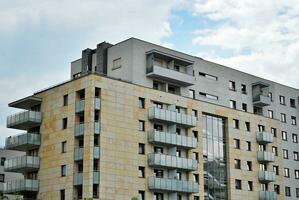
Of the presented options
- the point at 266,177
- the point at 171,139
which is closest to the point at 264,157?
the point at 266,177

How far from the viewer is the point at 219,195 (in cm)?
7688

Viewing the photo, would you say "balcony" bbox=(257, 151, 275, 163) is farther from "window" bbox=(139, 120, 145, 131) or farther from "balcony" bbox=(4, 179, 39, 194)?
"balcony" bbox=(4, 179, 39, 194)

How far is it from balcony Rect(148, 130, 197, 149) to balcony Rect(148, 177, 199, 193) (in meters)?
A: 4.33

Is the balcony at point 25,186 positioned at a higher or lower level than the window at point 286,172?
lower

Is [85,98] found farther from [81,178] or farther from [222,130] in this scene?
[222,130]

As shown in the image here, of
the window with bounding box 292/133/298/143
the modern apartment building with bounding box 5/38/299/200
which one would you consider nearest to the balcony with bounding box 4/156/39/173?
the modern apartment building with bounding box 5/38/299/200

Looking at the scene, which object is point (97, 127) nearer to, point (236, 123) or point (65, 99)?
point (65, 99)

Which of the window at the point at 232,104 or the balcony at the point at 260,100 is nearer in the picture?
the window at the point at 232,104

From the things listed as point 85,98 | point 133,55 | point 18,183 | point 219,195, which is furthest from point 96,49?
point 219,195

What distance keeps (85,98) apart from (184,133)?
49.5ft

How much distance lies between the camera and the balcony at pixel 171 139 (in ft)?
224

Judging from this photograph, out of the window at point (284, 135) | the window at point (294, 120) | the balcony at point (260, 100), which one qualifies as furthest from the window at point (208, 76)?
the window at point (294, 120)

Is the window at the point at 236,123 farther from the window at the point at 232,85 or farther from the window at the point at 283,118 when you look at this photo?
the window at the point at 283,118

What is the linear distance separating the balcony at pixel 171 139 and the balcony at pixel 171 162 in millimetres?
1635
